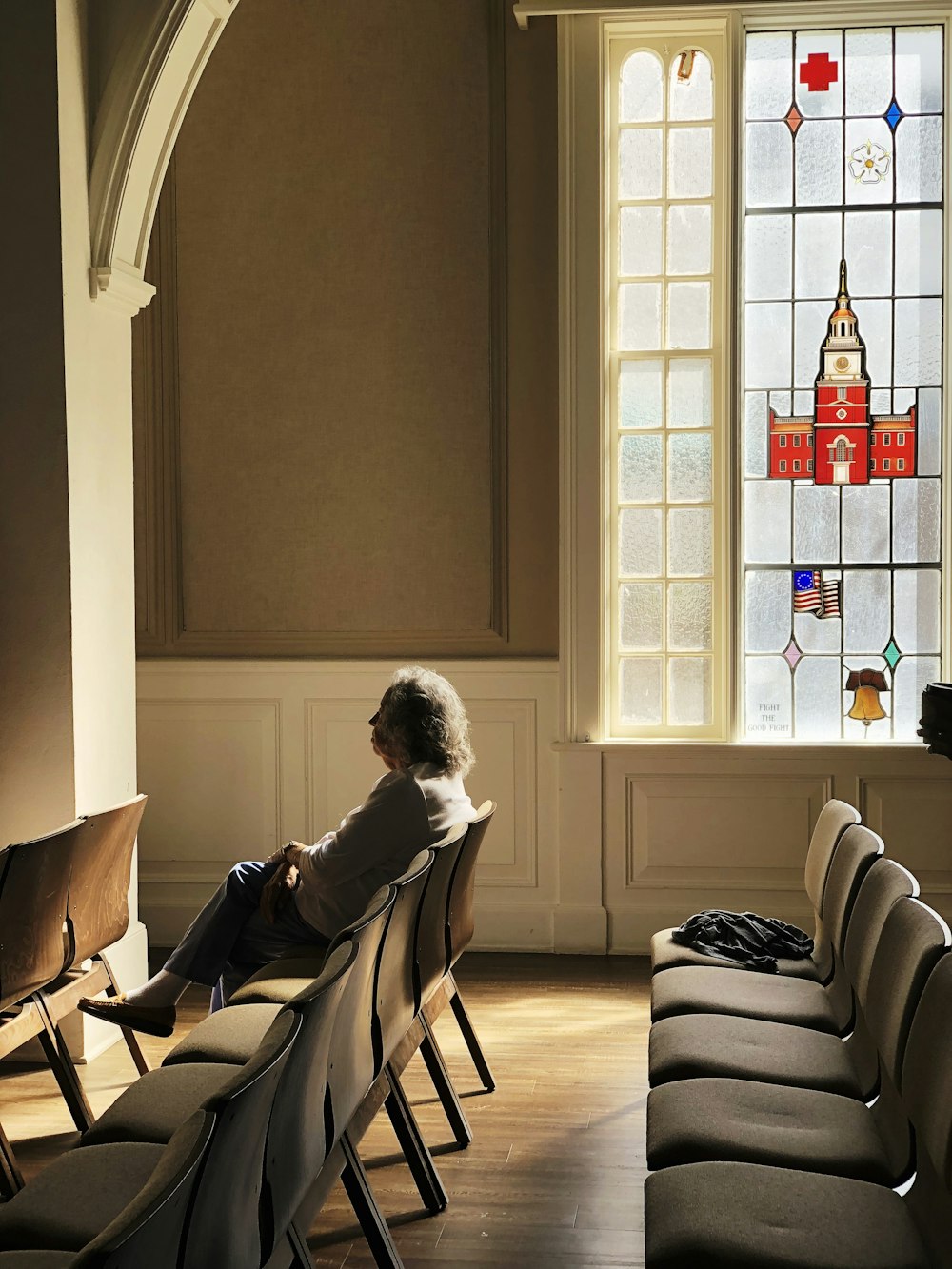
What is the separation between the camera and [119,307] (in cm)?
452

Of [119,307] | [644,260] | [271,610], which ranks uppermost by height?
[644,260]

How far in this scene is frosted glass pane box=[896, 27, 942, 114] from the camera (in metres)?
5.55

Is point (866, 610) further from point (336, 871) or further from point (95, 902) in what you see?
point (95, 902)

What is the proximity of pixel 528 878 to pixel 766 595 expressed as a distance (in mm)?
1659

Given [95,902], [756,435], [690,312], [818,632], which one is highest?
[690,312]

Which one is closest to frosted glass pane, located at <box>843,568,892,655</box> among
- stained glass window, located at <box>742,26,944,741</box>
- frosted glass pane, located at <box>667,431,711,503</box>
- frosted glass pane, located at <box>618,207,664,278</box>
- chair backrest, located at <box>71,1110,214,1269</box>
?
stained glass window, located at <box>742,26,944,741</box>

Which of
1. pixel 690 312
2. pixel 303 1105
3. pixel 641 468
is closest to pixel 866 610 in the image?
pixel 641 468

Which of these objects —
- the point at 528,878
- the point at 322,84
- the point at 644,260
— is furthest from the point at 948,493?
the point at 322,84

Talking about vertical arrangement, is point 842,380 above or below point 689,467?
above

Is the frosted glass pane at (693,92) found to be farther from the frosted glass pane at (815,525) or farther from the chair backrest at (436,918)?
the chair backrest at (436,918)

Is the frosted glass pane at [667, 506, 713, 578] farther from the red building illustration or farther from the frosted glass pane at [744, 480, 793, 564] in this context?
the red building illustration

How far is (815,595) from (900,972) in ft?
10.9

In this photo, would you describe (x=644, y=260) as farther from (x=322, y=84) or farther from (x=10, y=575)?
(x=10, y=575)

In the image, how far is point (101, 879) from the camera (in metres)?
3.61
